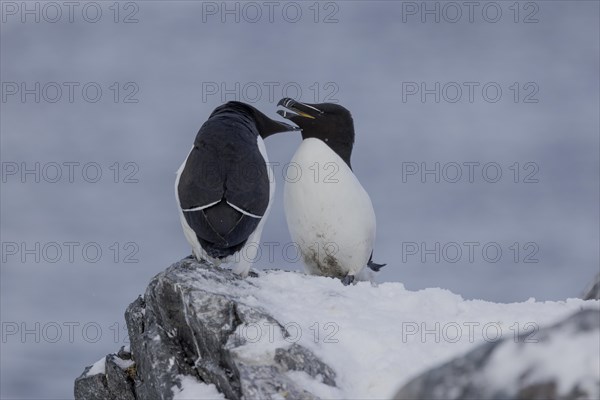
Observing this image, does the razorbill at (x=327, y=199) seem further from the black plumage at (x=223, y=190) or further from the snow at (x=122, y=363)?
the snow at (x=122, y=363)

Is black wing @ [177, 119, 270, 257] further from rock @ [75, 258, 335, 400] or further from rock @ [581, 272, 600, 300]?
rock @ [581, 272, 600, 300]

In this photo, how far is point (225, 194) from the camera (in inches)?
316

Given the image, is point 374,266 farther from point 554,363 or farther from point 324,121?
point 554,363

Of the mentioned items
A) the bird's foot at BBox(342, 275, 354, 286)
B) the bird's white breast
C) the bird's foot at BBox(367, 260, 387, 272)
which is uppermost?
the bird's white breast

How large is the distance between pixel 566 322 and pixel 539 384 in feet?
1.24

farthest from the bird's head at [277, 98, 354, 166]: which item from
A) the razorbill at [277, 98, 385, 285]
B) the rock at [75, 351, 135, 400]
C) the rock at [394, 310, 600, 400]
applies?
the rock at [394, 310, 600, 400]

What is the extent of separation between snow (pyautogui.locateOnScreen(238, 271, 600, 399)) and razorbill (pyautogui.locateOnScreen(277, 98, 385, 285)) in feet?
3.36

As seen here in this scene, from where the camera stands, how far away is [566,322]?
439 centimetres

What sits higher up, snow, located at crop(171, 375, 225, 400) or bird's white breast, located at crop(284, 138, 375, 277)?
bird's white breast, located at crop(284, 138, 375, 277)

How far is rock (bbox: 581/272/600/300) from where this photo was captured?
8266 millimetres

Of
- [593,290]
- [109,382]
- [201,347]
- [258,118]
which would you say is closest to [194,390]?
[201,347]

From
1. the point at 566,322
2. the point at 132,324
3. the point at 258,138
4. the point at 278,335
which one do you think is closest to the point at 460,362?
the point at 566,322

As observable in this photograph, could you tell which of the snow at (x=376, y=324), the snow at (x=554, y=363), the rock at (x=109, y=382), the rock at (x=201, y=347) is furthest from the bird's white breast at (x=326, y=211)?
the snow at (x=554, y=363)

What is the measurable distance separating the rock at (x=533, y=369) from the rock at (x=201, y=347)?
205 cm
